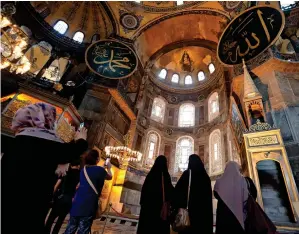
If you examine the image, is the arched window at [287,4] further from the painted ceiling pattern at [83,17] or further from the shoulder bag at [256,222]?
the shoulder bag at [256,222]

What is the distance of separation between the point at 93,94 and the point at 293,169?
1099 centimetres

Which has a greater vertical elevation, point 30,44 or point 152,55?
point 152,55

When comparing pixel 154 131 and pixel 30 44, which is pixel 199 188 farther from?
pixel 30 44

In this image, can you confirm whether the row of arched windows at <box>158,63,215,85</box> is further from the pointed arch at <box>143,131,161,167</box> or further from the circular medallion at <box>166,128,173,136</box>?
the pointed arch at <box>143,131,161,167</box>

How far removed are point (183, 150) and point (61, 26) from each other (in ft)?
47.1

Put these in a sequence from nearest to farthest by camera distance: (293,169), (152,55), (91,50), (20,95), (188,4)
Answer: (293,169), (20,95), (91,50), (188,4), (152,55)

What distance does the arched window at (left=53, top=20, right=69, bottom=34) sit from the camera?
1412 centimetres

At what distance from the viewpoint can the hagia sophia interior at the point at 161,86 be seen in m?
6.01

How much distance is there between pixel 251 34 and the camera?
28.8 ft

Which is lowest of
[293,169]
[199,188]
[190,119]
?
[199,188]

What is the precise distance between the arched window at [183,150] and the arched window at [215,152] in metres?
1.57

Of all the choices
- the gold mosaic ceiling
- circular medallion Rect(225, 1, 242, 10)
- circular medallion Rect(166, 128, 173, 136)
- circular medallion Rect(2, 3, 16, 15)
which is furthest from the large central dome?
circular medallion Rect(2, 3, 16, 15)

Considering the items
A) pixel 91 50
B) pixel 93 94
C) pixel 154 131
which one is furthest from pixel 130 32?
pixel 154 131

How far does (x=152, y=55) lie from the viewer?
17.6 metres
